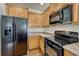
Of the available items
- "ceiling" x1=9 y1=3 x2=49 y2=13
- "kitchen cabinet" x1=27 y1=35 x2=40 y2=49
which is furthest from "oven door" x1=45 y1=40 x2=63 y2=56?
"ceiling" x1=9 y1=3 x2=49 y2=13

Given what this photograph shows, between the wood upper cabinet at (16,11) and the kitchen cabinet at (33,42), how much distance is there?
39cm

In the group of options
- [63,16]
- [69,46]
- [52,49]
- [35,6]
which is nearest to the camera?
[69,46]

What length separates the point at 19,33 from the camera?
2.18m

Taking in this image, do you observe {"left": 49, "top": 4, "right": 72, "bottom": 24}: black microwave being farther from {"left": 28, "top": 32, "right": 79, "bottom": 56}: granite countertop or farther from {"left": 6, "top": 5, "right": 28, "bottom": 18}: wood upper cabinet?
{"left": 6, "top": 5, "right": 28, "bottom": 18}: wood upper cabinet

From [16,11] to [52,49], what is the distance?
35.1 inches

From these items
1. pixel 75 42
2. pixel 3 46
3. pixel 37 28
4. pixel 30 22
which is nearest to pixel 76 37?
pixel 75 42

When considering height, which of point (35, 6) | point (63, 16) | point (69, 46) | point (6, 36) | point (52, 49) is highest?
point (35, 6)

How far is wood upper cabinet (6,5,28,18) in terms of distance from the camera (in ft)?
6.12

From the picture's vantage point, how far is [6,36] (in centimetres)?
221

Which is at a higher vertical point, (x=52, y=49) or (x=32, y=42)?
(x=32, y=42)

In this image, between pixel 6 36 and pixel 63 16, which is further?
pixel 6 36

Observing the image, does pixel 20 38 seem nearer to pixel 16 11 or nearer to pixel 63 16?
pixel 16 11

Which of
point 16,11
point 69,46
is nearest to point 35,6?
point 16,11

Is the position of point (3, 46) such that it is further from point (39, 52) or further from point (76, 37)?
point (76, 37)
